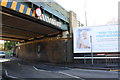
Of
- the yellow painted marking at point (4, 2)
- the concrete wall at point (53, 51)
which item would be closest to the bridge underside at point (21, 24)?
the yellow painted marking at point (4, 2)

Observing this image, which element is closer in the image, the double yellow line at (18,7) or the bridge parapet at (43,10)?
the double yellow line at (18,7)

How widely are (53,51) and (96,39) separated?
24.8 ft

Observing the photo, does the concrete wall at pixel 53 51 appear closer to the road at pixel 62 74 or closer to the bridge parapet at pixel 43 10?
the bridge parapet at pixel 43 10

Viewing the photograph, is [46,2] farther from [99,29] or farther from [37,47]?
[37,47]

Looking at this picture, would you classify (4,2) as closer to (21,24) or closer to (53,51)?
(21,24)

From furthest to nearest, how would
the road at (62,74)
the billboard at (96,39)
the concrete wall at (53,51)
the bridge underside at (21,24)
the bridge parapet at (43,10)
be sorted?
the concrete wall at (53,51)
the billboard at (96,39)
the bridge underside at (21,24)
the bridge parapet at (43,10)
the road at (62,74)

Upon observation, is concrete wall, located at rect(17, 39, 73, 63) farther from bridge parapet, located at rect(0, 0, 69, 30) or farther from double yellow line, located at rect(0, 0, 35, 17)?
double yellow line, located at rect(0, 0, 35, 17)

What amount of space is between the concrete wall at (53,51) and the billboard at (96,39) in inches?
64.0

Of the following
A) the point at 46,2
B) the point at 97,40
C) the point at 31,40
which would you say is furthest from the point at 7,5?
the point at 31,40

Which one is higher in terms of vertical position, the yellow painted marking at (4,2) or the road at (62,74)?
the yellow painted marking at (4,2)

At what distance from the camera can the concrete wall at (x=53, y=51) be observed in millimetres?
19511

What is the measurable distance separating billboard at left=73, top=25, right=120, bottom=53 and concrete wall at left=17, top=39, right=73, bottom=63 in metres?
1.63

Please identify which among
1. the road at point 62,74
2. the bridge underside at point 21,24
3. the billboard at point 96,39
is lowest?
the road at point 62,74

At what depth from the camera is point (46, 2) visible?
47.8 feet
